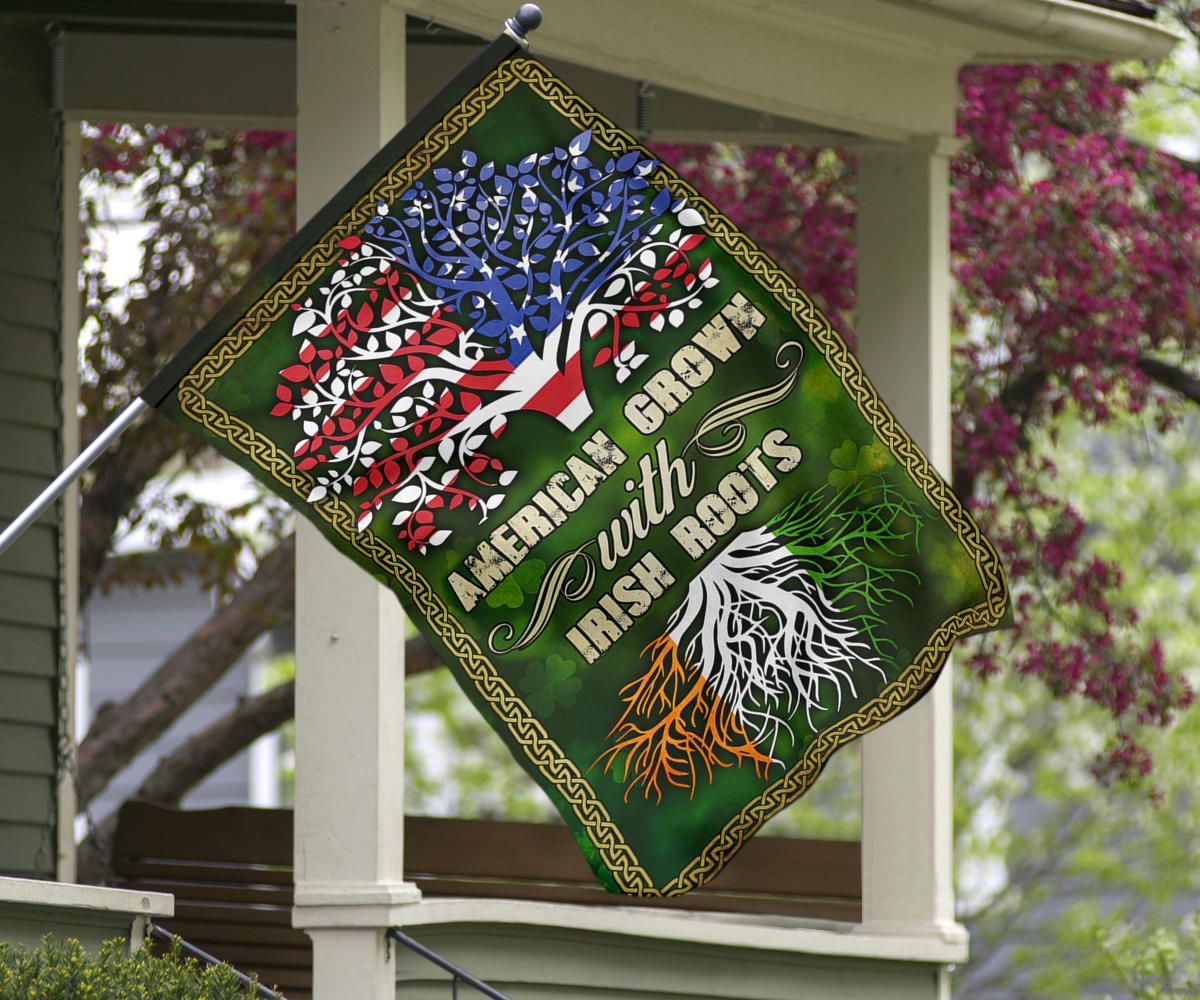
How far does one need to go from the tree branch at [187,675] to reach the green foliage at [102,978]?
16.7 feet

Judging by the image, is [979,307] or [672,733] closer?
[672,733]

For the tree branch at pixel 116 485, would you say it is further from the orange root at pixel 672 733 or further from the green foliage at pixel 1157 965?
the orange root at pixel 672 733

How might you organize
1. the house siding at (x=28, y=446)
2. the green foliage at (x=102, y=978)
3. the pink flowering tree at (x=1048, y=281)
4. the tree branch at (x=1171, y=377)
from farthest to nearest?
the tree branch at (x=1171, y=377) → the pink flowering tree at (x=1048, y=281) → the house siding at (x=28, y=446) → the green foliage at (x=102, y=978)

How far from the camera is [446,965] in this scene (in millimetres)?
5047

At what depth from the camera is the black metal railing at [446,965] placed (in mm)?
4996

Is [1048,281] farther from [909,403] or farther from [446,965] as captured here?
[446,965]

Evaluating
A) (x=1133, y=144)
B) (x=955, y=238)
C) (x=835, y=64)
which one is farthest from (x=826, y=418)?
(x=1133, y=144)

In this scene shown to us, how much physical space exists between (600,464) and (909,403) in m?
2.79

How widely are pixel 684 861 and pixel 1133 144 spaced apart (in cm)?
622

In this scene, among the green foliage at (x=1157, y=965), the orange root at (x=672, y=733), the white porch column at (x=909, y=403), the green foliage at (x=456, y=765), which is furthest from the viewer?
the green foliage at (x=456, y=765)

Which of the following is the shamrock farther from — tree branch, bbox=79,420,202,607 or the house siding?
tree branch, bbox=79,420,202,607

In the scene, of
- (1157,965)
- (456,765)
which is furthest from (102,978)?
(456,765)

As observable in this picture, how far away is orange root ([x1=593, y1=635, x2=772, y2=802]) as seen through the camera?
4.05 meters

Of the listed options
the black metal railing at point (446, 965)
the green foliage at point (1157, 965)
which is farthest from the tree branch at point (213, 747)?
the black metal railing at point (446, 965)
